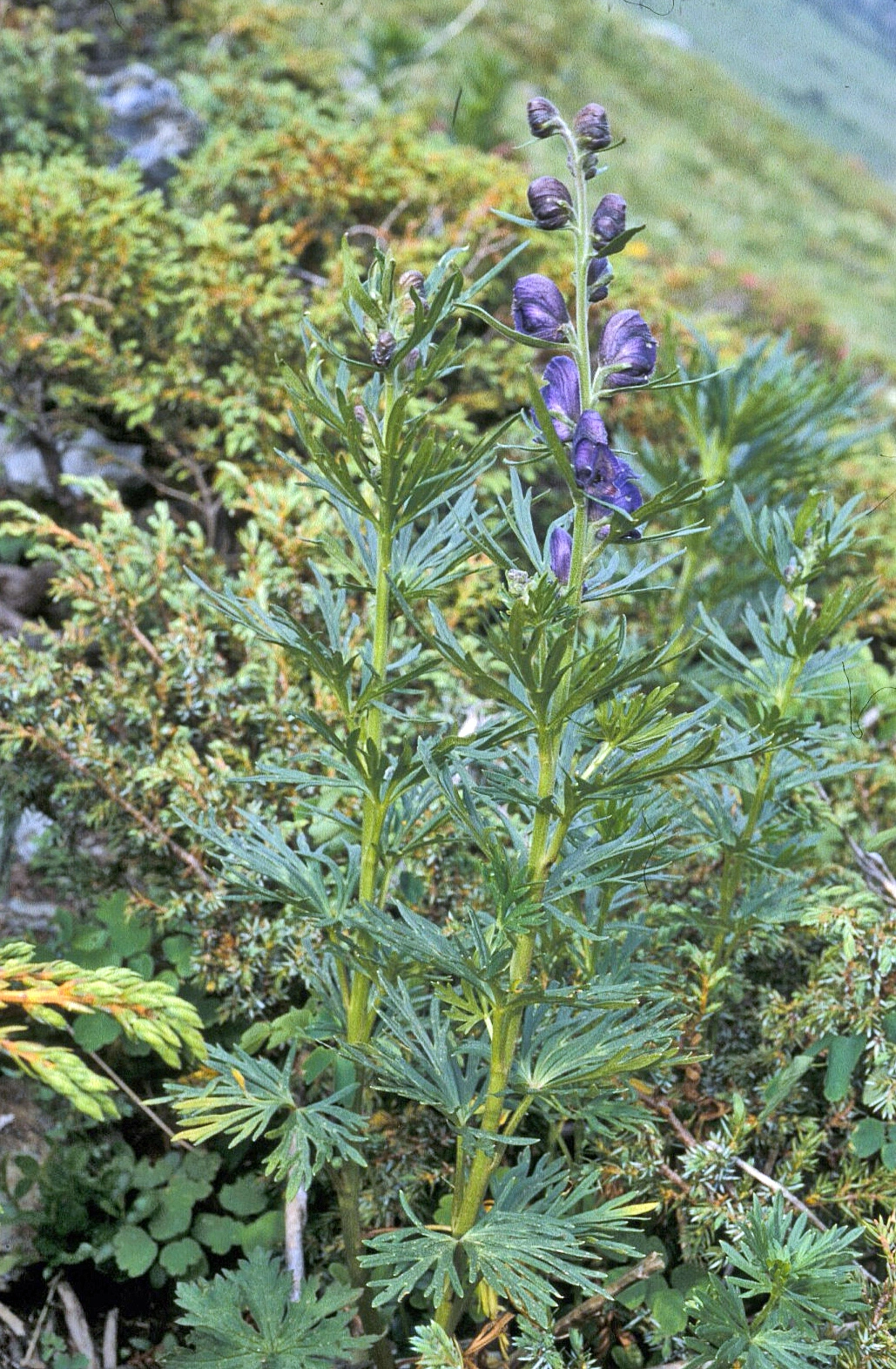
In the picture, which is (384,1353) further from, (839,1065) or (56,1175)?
(839,1065)

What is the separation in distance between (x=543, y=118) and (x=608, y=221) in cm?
15

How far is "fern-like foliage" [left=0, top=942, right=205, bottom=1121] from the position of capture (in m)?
1.32

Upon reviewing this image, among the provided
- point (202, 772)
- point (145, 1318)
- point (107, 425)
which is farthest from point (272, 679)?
point (107, 425)

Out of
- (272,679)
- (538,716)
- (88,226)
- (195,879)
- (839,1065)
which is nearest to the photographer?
(538,716)

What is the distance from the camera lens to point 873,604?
334cm

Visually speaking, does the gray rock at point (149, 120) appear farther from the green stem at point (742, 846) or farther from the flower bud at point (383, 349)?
the green stem at point (742, 846)

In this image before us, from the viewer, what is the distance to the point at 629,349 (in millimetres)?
1270

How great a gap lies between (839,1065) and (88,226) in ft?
9.97

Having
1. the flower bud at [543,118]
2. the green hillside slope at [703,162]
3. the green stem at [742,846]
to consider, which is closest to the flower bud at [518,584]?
the flower bud at [543,118]

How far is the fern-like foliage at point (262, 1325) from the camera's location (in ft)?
4.61

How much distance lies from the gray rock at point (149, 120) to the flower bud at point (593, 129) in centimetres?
364

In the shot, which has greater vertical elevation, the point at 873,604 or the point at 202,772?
the point at 873,604

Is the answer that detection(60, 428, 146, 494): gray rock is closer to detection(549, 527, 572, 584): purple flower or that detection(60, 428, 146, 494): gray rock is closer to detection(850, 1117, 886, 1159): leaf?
detection(549, 527, 572, 584): purple flower

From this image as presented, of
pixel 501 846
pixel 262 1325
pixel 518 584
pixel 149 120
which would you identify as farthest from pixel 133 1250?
pixel 149 120
